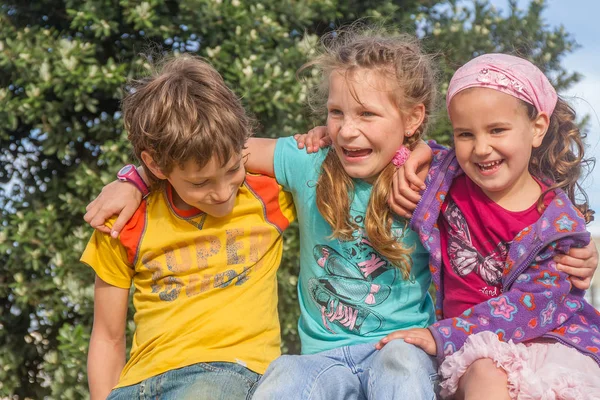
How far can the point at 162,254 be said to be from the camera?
2904 millimetres

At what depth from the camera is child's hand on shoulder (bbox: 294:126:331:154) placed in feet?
9.78

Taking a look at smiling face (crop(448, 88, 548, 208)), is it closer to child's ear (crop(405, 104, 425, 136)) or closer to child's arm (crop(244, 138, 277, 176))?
child's ear (crop(405, 104, 425, 136))

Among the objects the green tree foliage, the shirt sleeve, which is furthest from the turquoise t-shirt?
the green tree foliage

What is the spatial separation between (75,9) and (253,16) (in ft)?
3.08

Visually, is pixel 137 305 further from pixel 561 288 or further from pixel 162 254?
pixel 561 288

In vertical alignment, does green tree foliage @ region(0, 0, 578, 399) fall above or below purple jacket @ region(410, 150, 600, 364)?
below

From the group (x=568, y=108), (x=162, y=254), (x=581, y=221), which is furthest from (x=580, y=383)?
(x=162, y=254)

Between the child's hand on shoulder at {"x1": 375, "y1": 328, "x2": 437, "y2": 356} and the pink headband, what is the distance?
0.76 metres

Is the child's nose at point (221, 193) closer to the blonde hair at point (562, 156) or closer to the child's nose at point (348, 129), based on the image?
the child's nose at point (348, 129)

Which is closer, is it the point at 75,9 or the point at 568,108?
the point at 568,108

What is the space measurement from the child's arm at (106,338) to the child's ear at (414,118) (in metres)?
1.15

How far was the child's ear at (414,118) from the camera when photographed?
9.49 ft

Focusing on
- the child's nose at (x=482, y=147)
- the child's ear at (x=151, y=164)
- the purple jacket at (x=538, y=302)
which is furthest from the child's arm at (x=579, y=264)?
the child's ear at (x=151, y=164)

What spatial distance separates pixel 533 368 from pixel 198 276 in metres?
1.13
